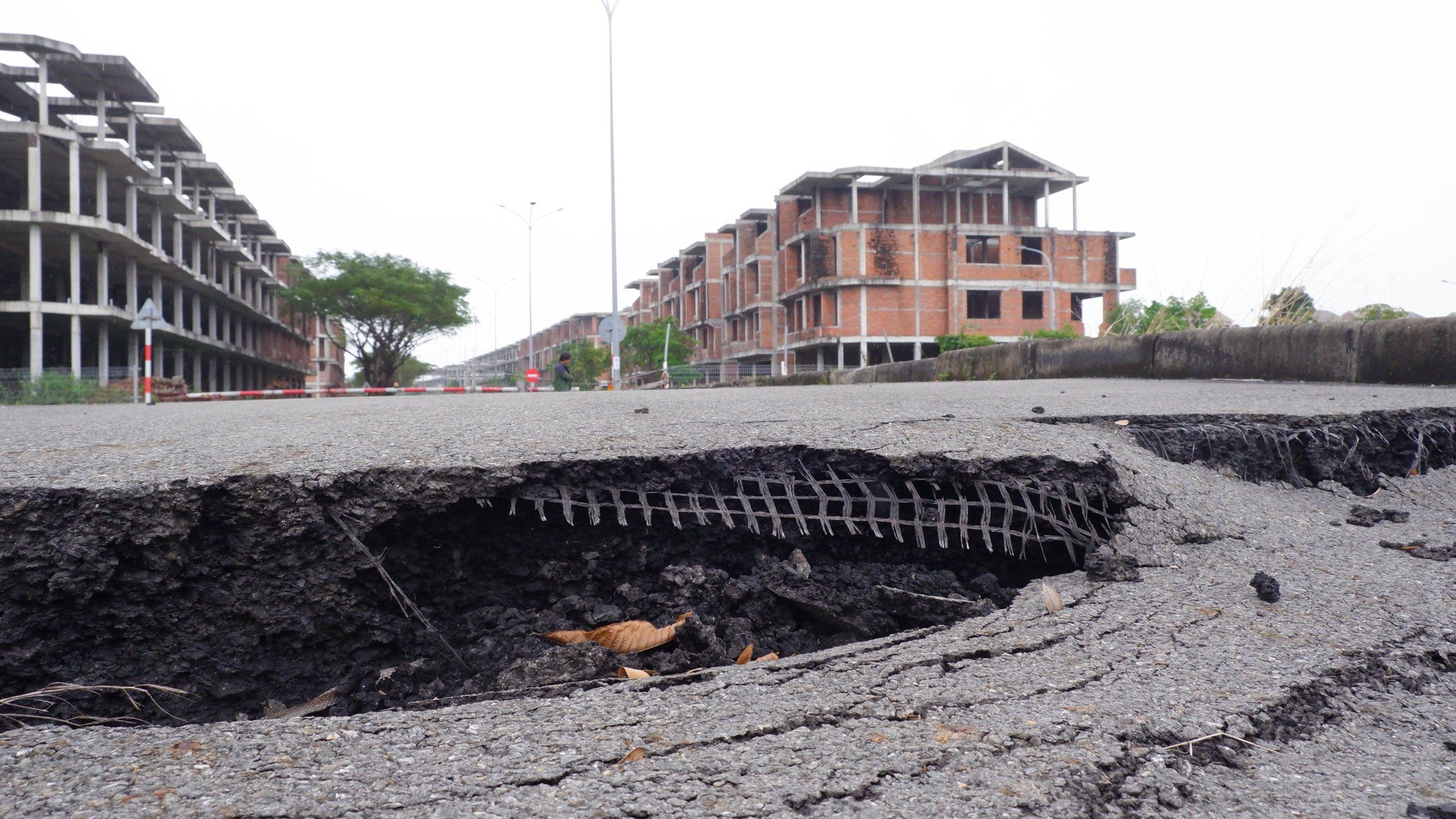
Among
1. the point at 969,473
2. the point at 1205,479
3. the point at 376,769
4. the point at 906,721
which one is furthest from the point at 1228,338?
the point at 376,769

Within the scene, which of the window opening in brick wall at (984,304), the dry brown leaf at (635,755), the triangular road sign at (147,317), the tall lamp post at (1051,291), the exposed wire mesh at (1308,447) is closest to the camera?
the dry brown leaf at (635,755)

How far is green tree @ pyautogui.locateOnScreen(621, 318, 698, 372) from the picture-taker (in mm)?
51906

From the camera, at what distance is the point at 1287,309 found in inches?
368

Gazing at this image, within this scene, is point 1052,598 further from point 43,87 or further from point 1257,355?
point 43,87

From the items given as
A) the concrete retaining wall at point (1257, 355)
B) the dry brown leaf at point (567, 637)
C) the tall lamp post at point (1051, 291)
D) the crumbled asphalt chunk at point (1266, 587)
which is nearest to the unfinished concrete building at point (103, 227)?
the concrete retaining wall at point (1257, 355)

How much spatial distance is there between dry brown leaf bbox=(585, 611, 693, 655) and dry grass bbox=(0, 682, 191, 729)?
1.15 m

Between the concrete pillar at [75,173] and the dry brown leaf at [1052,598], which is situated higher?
the concrete pillar at [75,173]

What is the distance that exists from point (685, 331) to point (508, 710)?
57.6m

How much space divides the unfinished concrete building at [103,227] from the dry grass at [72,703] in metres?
22.2

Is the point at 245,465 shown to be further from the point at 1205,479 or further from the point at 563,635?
the point at 1205,479

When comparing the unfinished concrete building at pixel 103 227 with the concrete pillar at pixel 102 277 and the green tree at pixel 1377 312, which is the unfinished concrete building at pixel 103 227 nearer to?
the concrete pillar at pixel 102 277

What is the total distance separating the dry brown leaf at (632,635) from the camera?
2.55 metres

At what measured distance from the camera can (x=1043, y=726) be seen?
1.72 meters

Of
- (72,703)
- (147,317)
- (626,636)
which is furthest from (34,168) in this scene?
(626,636)
